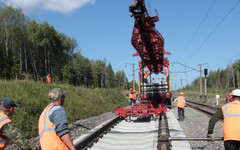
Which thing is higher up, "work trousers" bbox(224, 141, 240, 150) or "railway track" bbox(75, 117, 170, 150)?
"work trousers" bbox(224, 141, 240, 150)

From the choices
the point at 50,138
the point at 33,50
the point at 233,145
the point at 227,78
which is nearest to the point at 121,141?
the point at 233,145

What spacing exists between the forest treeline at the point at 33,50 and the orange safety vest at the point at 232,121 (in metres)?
25.7

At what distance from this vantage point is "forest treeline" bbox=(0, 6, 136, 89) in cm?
4391

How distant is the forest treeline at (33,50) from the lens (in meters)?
43.9

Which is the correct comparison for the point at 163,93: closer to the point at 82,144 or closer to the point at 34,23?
the point at 82,144

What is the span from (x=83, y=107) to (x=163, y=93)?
604cm

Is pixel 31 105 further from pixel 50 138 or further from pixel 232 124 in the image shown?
pixel 232 124

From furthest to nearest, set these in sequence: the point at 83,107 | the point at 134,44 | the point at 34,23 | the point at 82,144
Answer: the point at 34,23 → the point at 83,107 → the point at 134,44 → the point at 82,144

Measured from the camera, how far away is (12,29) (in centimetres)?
4628

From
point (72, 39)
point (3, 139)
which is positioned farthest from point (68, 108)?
point (72, 39)

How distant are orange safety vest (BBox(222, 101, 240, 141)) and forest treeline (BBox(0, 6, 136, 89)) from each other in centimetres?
2566

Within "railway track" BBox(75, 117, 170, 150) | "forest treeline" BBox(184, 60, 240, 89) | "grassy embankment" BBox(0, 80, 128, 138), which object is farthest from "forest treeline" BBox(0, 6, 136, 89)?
"forest treeline" BBox(184, 60, 240, 89)

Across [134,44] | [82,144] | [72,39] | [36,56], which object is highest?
[72,39]

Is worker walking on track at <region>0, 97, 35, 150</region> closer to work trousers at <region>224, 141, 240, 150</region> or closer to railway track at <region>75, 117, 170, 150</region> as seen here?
railway track at <region>75, 117, 170, 150</region>
